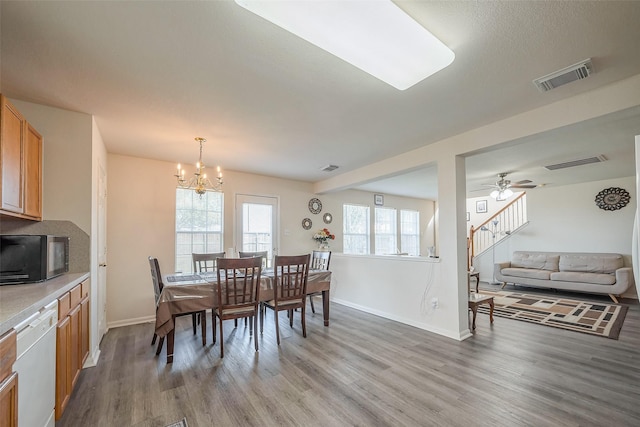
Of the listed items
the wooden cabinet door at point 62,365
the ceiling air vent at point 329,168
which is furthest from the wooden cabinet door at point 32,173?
the ceiling air vent at point 329,168

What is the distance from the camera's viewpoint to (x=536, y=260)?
21.3ft

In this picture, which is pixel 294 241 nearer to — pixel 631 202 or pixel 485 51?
pixel 485 51

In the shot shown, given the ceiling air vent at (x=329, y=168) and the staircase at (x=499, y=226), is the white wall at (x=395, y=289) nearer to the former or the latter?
the ceiling air vent at (x=329, y=168)

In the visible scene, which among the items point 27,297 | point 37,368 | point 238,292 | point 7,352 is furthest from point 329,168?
point 7,352

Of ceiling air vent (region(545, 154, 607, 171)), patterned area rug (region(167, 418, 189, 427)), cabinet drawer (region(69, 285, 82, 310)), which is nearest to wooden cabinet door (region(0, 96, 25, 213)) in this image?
cabinet drawer (region(69, 285, 82, 310))

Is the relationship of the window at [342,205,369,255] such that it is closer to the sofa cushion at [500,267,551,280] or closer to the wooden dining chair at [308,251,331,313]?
the wooden dining chair at [308,251,331,313]

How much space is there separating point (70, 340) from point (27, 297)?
0.64 metres

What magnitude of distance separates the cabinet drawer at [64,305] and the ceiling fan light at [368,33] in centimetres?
219

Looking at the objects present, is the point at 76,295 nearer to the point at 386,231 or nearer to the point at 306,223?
A: the point at 306,223

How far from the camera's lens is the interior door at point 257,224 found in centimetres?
517

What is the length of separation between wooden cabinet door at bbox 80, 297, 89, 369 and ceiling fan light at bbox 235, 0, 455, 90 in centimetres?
275

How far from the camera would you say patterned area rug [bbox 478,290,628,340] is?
3750 millimetres

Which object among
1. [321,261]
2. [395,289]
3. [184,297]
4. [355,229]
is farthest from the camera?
[355,229]

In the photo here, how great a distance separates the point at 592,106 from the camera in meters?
2.38
